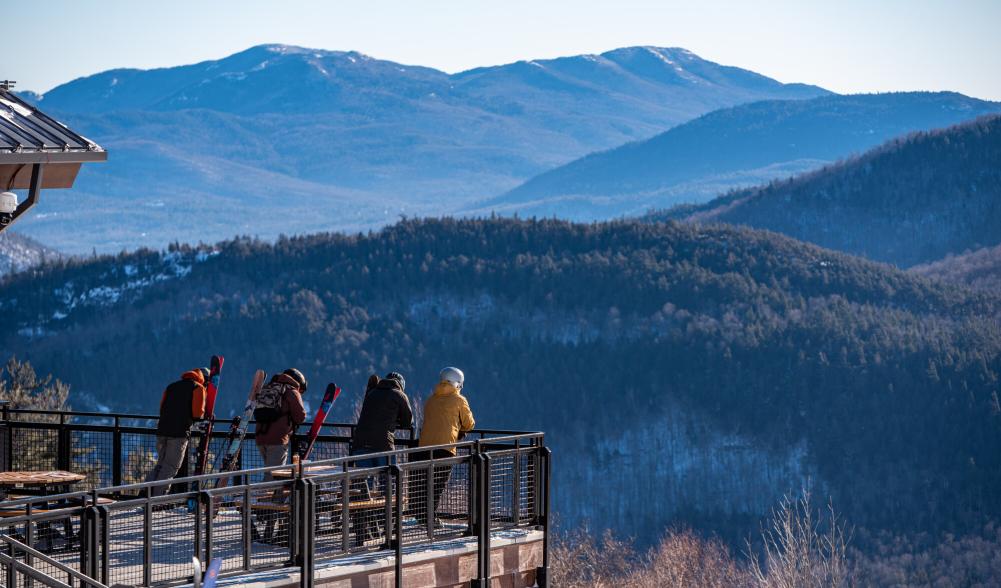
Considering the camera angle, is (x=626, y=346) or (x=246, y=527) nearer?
(x=246, y=527)

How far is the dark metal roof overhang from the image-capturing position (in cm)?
1434

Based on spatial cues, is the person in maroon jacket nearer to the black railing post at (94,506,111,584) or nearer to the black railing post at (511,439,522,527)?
the black railing post at (511,439,522,527)

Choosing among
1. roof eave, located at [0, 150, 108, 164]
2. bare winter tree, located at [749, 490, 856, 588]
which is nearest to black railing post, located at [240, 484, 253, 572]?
roof eave, located at [0, 150, 108, 164]

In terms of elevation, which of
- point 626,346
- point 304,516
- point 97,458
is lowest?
point 626,346

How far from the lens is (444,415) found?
586 inches

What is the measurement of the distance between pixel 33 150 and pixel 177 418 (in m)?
3.15

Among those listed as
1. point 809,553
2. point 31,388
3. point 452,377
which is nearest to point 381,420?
point 452,377

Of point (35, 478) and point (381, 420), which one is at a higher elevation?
point (381, 420)

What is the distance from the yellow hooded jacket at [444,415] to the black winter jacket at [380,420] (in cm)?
22

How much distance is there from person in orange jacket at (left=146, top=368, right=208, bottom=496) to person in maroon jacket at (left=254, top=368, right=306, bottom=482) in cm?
79

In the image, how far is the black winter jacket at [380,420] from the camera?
1491 centimetres

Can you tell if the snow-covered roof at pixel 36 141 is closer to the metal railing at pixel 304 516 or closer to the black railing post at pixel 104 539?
the metal railing at pixel 304 516

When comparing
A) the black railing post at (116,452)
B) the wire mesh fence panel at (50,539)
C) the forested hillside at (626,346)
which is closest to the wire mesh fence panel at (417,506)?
the wire mesh fence panel at (50,539)

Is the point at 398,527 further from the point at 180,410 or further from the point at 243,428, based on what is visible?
the point at 180,410
